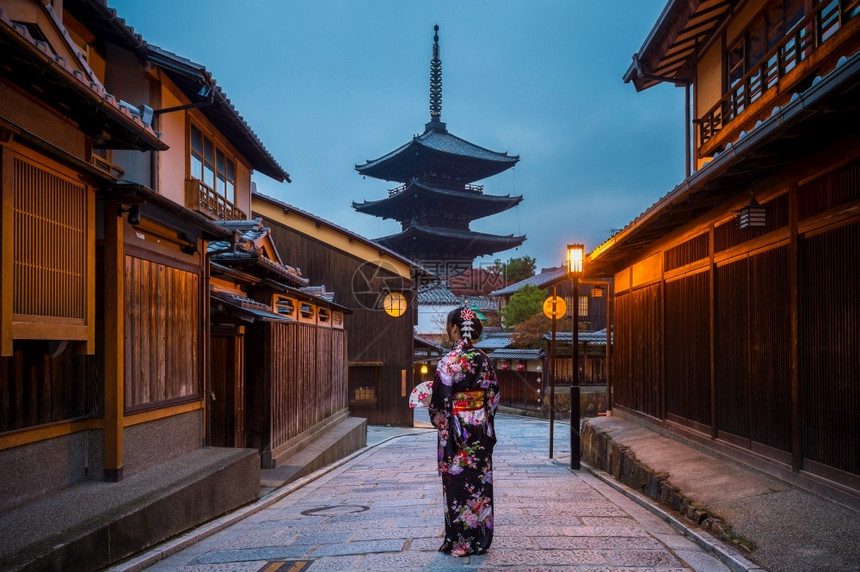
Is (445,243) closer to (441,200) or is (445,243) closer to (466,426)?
(441,200)

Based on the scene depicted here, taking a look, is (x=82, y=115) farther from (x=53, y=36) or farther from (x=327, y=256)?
(x=327, y=256)

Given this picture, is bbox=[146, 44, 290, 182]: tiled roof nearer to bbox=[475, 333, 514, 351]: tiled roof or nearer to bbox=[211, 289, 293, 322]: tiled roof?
bbox=[211, 289, 293, 322]: tiled roof

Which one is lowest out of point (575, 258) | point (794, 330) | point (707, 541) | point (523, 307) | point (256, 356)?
point (707, 541)

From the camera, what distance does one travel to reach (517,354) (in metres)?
35.6

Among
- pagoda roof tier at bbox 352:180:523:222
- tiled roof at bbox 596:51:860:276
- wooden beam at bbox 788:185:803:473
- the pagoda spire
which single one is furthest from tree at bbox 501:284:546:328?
wooden beam at bbox 788:185:803:473

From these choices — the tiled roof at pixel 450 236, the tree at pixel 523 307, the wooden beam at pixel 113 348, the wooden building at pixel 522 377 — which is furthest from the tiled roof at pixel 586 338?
the wooden beam at pixel 113 348

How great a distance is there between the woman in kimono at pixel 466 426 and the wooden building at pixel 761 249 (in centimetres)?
300

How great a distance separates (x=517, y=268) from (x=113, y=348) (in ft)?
171

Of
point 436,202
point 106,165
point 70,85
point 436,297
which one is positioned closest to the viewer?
point 70,85

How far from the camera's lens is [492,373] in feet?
19.1

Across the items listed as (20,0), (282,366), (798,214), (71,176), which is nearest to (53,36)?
(20,0)

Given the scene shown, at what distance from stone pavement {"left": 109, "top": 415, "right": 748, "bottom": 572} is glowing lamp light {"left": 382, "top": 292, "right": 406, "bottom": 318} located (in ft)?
53.2

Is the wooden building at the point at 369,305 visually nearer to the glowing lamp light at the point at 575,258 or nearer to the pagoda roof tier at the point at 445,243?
the glowing lamp light at the point at 575,258

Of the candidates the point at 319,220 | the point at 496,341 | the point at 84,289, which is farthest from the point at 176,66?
the point at 496,341
